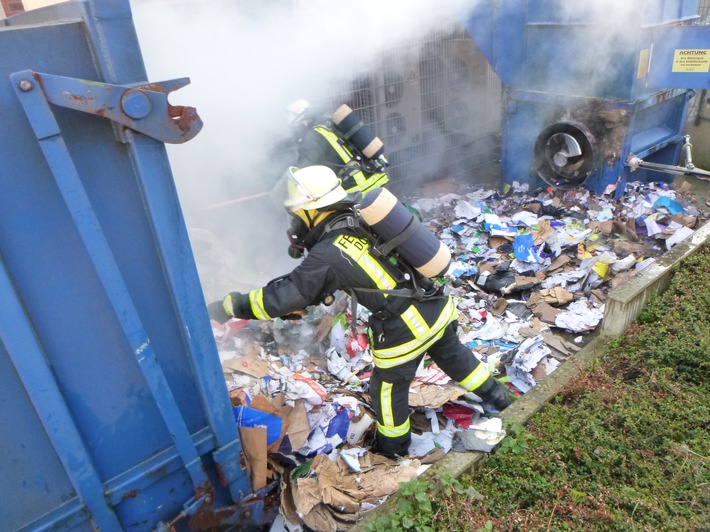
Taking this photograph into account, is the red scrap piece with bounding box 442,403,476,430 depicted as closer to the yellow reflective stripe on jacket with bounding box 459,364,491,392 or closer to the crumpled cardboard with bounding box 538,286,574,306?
the yellow reflective stripe on jacket with bounding box 459,364,491,392

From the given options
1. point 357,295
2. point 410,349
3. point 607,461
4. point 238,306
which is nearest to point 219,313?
point 238,306

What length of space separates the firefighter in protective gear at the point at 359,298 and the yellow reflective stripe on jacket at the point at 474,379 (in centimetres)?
27

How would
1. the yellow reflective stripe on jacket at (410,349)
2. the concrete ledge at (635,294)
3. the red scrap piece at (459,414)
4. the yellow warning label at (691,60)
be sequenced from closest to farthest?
1. the yellow reflective stripe on jacket at (410,349)
2. the red scrap piece at (459,414)
3. the concrete ledge at (635,294)
4. the yellow warning label at (691,60)

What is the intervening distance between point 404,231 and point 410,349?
635mm

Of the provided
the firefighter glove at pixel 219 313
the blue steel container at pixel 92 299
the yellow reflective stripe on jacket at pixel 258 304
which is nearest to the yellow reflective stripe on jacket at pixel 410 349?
the yellow reflective stripe on jacket at pixel 258 304

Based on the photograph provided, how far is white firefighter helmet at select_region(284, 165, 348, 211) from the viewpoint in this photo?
8.32 ft

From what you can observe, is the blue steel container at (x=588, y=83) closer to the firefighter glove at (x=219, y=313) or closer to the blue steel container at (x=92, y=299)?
the firefighter glove at (x=219, y=313)

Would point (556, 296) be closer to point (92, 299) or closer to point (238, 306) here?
point (238, 306)

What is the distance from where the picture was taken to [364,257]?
2504 millimetres

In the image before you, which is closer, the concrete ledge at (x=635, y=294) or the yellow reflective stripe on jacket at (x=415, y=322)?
the yellow reflective stripe on jacket at (x=415, y=322)

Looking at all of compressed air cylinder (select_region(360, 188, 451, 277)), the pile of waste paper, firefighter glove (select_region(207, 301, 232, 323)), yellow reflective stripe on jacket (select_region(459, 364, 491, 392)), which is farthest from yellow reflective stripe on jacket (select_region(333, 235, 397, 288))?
yellow reflective stripe on jacket (select_region(459, 364, 491, 392))

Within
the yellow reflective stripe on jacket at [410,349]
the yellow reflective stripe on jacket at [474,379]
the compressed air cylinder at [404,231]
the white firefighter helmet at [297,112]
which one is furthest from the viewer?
the white firefighter helmet at [297,112]

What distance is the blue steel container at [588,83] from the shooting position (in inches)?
186

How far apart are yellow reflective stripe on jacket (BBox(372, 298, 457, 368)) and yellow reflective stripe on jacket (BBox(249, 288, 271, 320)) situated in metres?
0.62
